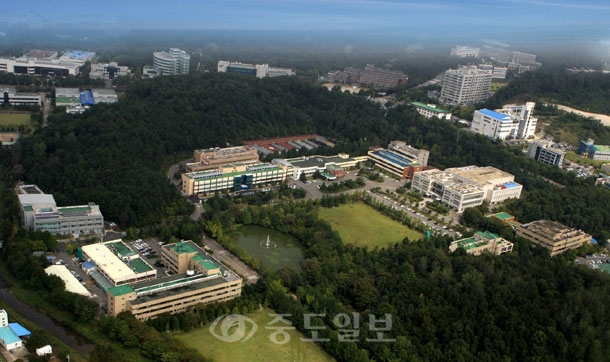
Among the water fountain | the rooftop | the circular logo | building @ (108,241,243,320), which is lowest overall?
the water fountain

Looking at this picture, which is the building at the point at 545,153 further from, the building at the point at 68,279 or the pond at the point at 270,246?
the building at the point at 68,279

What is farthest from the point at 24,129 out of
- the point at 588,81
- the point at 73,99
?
the point at 588,81

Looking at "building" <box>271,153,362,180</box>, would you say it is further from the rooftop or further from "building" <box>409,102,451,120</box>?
"building" <box>409,102,451,120</box>

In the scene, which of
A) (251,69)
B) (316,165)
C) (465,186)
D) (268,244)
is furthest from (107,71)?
(465,186)

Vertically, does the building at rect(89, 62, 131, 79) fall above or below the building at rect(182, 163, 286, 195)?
above

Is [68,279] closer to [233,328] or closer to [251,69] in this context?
[233,328]

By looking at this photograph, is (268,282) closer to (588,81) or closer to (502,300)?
(502,300)

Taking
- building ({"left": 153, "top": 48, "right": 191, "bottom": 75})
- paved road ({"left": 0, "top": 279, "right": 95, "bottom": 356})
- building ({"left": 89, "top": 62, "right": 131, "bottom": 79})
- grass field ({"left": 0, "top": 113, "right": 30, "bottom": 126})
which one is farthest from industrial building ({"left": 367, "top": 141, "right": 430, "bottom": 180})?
building ({"left": 89, "top": 62, "right": 131, "bottom": 79})

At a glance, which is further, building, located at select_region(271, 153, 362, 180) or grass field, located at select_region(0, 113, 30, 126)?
grass field, located at select_region(0, 113, 30, 126)
